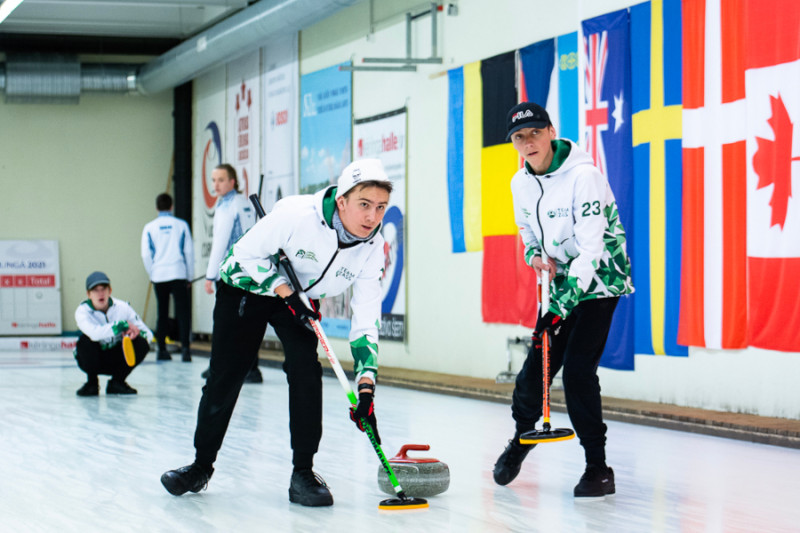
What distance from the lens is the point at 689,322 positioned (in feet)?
18.9

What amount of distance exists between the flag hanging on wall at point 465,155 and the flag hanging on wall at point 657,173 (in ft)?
5.57

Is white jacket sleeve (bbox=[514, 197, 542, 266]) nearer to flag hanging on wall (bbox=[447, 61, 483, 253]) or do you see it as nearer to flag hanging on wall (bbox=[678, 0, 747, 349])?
flag hanging on wall (bbox=[678, 0, 747, 349])

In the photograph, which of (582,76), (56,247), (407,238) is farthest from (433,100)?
(56,247)

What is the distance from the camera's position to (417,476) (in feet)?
11.6

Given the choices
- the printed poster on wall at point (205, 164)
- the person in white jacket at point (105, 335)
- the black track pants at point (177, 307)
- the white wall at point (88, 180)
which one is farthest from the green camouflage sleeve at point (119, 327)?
the white wall at point (88, 180)

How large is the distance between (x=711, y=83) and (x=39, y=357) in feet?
25.3

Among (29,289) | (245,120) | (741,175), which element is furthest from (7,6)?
(741,175)

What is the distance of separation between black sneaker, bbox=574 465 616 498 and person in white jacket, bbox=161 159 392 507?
2.47 feet

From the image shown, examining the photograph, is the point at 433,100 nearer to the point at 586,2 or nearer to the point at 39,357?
the point at 586,2

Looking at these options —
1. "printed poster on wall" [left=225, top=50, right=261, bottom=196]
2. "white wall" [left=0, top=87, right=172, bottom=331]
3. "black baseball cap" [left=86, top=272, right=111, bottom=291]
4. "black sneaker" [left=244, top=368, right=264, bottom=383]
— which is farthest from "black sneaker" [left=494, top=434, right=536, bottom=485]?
"white wall" [left=0, top=87, right=172, bottom=331]

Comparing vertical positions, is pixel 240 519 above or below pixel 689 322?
below

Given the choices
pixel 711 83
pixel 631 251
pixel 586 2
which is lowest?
pixel 631 251

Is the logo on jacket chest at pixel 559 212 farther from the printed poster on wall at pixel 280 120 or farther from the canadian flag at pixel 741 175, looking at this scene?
the printed poster on wall at pixel 280 120

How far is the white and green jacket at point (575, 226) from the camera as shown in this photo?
3.50 meters
